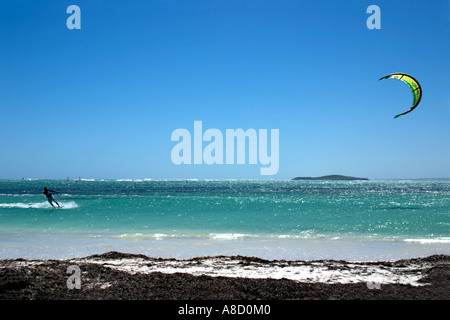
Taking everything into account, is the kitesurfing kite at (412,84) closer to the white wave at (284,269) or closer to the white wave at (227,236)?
the white wave at (284,269)

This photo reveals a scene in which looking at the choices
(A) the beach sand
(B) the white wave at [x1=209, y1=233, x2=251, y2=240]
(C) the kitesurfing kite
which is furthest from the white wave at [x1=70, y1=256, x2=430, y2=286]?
(B) the white wave at [x1=209, y1=233, x2=251, y2=240]

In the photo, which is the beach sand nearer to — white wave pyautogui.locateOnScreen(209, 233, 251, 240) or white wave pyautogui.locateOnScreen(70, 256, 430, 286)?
white wave pyautogui.locateOnScreen(70, 256, 430, 286)

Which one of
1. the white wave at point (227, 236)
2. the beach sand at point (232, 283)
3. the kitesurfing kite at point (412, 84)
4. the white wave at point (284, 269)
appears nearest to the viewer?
Answer: the beach sand at point (232, 283)

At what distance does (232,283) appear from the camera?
662 centimetres

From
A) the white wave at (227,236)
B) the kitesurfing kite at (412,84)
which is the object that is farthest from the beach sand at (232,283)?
the white wave at (227,236)

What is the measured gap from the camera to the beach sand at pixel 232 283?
5898 millimetres

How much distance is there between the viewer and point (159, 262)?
918 centimetres

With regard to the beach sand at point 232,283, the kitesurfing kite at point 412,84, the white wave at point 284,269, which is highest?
the kitesurfing kite at point 412,84

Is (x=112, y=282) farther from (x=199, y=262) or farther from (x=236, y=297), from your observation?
(x=199, y=262)

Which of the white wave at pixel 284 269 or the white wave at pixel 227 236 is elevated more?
the white wave at pixel 284 269

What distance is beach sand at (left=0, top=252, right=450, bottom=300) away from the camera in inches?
232

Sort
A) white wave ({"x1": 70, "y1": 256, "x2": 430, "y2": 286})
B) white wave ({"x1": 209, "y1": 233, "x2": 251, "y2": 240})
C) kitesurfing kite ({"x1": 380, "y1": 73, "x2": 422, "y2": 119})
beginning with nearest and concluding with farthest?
white wave ({"x1": 70, "y1": 256, "x2": 430, "y2": 286}) → kitesurfing kite ({"x1": 380, "y1": 73, "x2": 422, "y2": 119}) → white wave ({"x1": 209, "y1": 233, "x2": 251, "y2": 240})

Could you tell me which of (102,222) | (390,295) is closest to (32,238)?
(102,222)

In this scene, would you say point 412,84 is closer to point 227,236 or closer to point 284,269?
point 284,269
